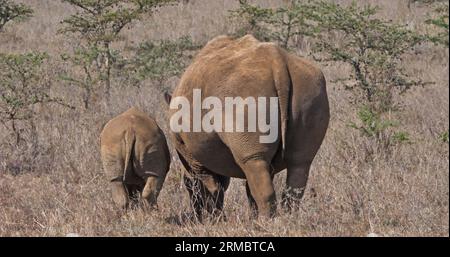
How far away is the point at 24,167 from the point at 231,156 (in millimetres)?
4321

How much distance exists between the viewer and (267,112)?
5.05 meters

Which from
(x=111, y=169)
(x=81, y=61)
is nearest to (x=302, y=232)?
(x=111, y=169)

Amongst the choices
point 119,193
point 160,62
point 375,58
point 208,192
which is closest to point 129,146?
point 119,193

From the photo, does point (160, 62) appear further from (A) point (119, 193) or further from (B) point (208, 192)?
(B) point (208, 192)

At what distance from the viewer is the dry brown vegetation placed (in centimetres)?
562

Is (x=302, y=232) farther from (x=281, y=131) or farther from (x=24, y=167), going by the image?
(x=24, y=167)

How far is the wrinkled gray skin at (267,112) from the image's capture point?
5145mm

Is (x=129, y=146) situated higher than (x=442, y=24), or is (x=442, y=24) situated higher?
(x=442, y=24)

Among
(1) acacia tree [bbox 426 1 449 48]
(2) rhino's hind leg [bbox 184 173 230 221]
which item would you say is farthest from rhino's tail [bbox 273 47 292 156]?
(1) acacia tree [bbox 426 1 449 48]

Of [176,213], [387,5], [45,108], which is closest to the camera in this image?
[176,213]

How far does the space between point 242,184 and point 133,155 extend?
1.35 m

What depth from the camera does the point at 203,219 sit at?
6023mm

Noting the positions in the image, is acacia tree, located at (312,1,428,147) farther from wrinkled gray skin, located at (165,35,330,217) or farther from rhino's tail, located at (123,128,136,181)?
wrinkled gray skin, located at (165,35,330,217)

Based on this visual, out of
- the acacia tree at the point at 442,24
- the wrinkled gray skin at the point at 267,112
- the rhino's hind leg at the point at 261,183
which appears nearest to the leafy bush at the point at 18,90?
the wrinkled gray skin at the point at 267,112
